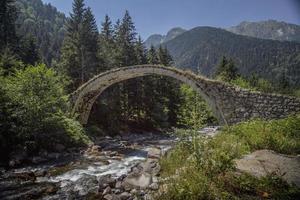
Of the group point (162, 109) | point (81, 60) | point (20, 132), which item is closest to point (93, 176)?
point (20, 132)

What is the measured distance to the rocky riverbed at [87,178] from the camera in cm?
882

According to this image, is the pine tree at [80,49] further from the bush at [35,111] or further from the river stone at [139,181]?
the river stone at [139,181]

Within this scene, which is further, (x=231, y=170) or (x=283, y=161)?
(x=283, y=161)

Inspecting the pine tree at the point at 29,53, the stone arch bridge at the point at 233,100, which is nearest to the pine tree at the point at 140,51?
the pine tree at the point at 29,53

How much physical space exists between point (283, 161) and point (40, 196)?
21.8 feet

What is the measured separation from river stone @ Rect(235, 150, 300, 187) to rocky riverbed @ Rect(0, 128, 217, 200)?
2.09m

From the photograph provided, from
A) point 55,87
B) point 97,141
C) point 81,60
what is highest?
point 81,60

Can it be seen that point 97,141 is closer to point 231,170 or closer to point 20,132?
point 20,132

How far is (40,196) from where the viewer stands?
31.8ft

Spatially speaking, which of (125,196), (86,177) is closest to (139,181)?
(125,196)

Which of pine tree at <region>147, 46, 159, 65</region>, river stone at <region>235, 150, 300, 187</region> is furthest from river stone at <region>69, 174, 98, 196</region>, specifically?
pine tree at <region>147, 46, 159, 65</region>

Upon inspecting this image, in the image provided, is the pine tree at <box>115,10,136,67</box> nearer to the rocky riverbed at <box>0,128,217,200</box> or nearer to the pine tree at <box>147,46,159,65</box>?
the pine tree at <box>147,46,159,65</box>

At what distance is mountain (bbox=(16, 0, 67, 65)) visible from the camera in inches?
4107

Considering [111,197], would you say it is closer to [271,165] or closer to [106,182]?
[106,182]
